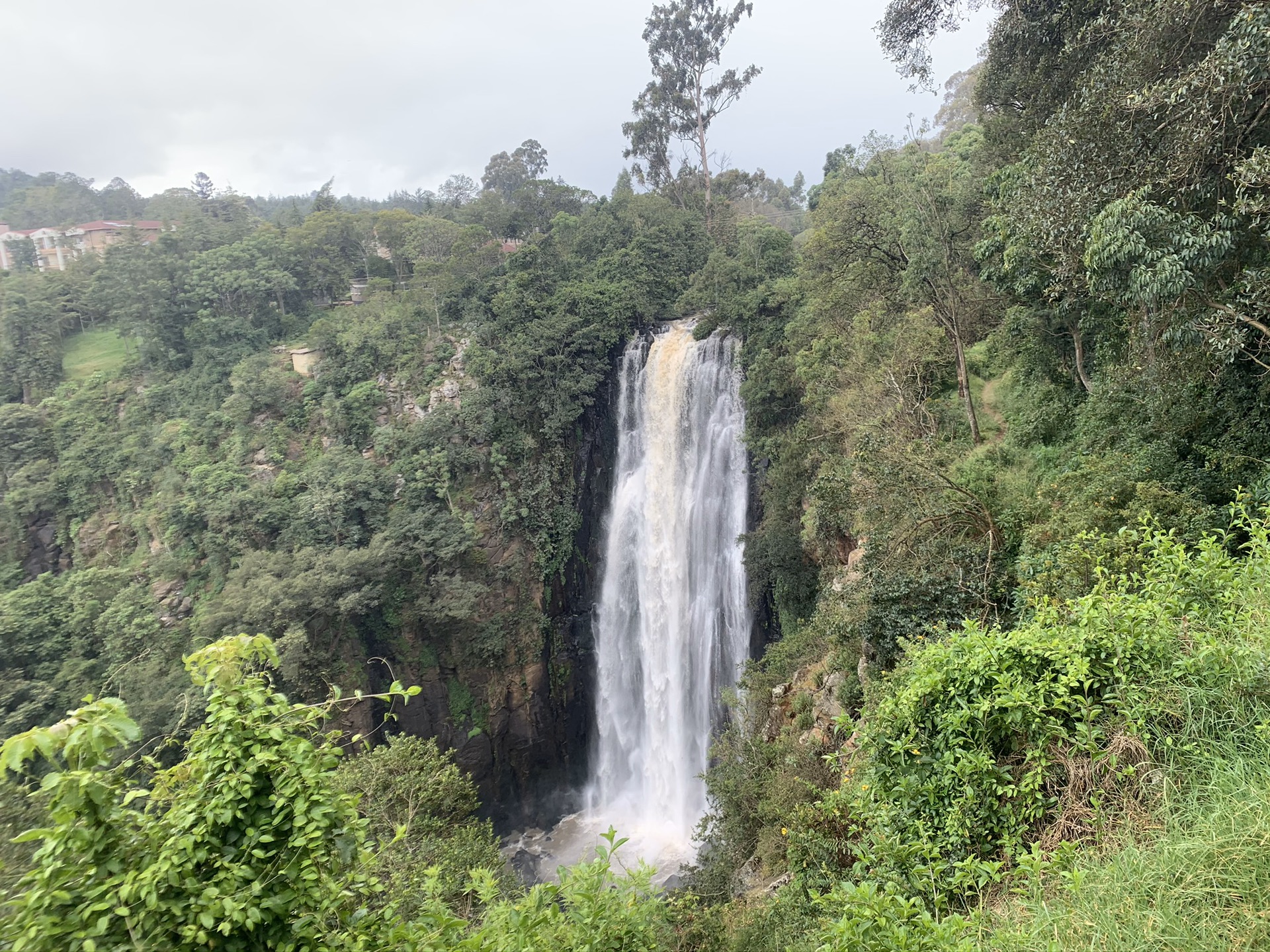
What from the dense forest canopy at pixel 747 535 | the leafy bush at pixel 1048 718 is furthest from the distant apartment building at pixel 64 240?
the leafy bush at pixel 1048 718

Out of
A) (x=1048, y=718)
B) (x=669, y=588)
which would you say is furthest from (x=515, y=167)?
(x=1048, y=718)

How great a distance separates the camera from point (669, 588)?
59.9ft

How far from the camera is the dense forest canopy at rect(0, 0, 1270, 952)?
2814 millimetres

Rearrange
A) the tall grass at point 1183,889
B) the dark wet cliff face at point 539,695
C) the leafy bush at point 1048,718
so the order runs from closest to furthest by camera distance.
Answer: the tall grass at point 1183,889 < the leafy bush at point 1048,718 < the dark wet cliff face at point 539,695

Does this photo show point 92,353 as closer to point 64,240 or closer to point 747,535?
point 64,240

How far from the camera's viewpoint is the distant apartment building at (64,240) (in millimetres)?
36438

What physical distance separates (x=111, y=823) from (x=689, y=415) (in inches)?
651

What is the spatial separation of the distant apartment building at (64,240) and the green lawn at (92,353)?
9.22 m

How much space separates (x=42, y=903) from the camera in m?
2.16

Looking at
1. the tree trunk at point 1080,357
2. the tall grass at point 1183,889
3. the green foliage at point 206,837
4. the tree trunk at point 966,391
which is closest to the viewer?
the green foliage at point 206,837

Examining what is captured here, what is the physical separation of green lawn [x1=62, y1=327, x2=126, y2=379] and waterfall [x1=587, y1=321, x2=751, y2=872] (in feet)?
70.0

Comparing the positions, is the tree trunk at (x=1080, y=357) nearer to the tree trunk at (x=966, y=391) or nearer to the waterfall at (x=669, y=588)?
the tree trunk at (x=966, y=391)

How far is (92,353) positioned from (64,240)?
17308 millimetres

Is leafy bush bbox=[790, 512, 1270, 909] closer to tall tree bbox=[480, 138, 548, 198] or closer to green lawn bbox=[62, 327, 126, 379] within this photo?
green lawn bbox=[62, 327, 126, 379]
